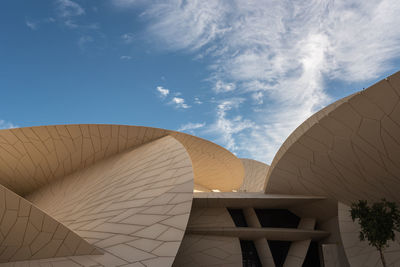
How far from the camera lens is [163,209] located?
8.23 metres

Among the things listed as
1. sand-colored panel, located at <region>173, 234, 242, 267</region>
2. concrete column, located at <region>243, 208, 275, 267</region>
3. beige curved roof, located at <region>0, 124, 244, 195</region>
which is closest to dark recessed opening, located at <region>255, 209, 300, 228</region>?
concrete column, located at <region>243, 208, 275, 267</region>

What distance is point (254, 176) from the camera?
95.5 ft

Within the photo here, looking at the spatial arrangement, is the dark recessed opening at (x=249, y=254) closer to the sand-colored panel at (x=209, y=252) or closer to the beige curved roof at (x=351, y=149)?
the sand-colored panel at (x=209, y=252)

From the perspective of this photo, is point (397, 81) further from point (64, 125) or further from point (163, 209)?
point (64, 125)

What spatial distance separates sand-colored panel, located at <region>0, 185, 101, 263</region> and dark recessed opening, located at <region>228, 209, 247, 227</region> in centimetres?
1058

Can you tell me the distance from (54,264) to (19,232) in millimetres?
1175

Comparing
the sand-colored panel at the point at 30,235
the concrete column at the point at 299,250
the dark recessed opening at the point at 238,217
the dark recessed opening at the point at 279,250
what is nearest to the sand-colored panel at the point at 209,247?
the dark recessed opening at the point at 238,217

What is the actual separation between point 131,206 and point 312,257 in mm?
12781

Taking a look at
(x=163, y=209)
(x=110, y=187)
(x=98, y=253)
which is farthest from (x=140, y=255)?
(x=110, y=187)

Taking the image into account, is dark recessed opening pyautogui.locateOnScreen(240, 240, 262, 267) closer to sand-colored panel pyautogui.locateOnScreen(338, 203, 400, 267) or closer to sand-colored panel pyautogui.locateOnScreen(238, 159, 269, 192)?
sand-colored panel pyautogui.locateOnScreen(338, 203, 400, 267)

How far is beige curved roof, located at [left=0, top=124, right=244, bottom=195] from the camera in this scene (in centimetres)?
1341

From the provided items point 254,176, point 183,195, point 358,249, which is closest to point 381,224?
point 358,249

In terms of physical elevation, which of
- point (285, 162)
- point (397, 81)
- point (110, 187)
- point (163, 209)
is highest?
point (397, 81)

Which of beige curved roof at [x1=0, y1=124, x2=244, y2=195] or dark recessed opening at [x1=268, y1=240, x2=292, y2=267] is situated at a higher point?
beige curved roof at [x1=0, y1=124, x2=244, y2=195]
